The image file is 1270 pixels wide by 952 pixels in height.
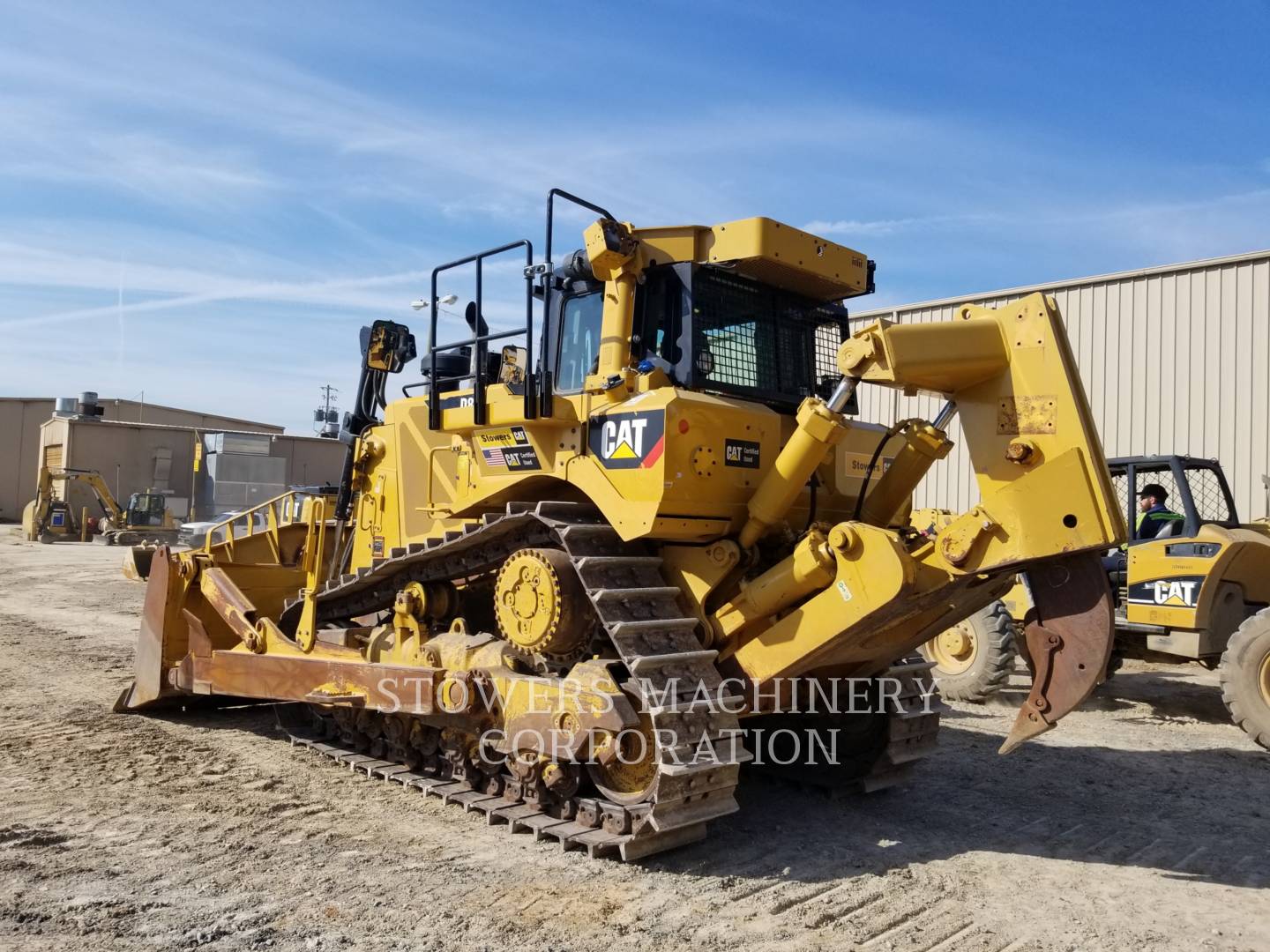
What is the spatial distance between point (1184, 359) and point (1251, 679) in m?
7.54

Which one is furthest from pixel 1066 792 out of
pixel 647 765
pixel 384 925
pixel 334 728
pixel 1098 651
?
pixel 334 728

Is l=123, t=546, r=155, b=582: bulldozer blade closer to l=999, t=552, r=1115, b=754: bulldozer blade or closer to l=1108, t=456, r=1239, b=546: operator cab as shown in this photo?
l=999, t=552, r=1115, b=754: bulldozer blade

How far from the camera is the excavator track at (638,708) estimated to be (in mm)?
4871

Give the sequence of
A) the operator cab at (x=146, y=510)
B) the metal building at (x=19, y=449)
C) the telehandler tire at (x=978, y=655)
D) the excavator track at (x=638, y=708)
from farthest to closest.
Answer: the metal building at (x=19, y=449)
the operator cab at (x=146, y=510)
the telehandler tire at (x=978, y=655)
the excavator track at (x=638, y=708)

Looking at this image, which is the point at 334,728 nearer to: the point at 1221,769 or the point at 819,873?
the point at 819,873

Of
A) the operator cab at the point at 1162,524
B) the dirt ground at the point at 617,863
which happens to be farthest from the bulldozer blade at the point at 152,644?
the operator cab at the point at 1162,524

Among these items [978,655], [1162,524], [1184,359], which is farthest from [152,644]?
[1184,359]

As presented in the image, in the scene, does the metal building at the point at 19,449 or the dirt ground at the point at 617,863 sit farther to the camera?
the metal building at the point at 19,449

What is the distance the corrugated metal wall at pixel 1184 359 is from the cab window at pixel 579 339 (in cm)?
1028

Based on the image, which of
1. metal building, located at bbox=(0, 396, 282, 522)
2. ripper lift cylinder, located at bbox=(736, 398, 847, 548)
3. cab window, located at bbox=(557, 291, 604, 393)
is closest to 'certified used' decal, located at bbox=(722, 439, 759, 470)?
ripper lift cylinder, located at bbox=(736, 398, 847, 548)

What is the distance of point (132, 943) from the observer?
407cm

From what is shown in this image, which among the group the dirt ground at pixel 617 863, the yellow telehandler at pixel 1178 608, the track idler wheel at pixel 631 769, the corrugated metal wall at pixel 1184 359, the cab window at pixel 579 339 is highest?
the corrugated metal wall at pixel 1184 359

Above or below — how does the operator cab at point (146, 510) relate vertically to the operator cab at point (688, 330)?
below

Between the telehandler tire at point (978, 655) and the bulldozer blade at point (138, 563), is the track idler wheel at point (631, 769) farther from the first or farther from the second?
the bulldozer blade at point (138, 563)
